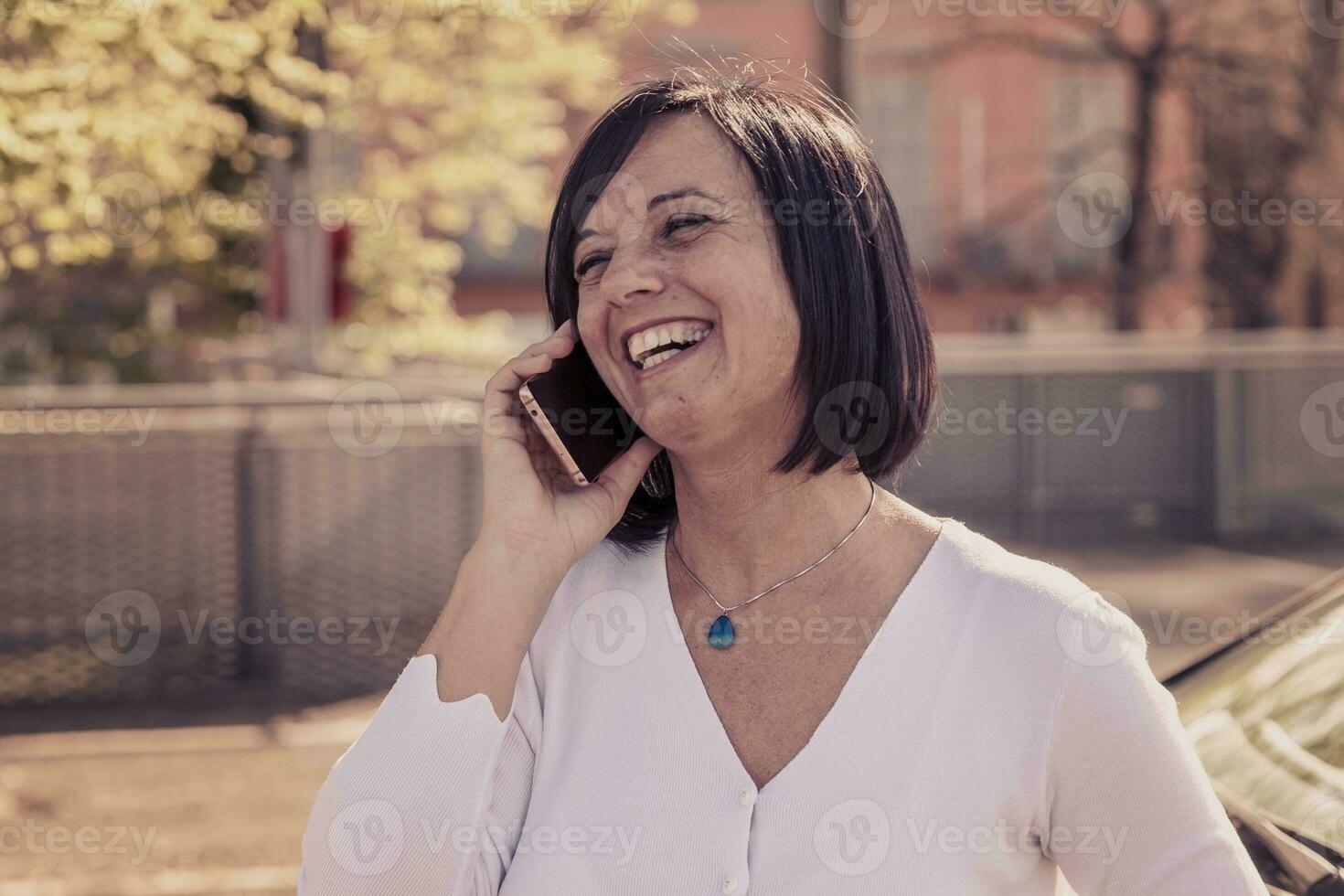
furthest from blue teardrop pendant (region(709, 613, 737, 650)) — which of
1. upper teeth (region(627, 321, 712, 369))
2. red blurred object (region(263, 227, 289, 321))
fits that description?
red blurred object (region(263, 227, 289, 321))

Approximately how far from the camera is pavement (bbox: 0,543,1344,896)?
496 centimetres

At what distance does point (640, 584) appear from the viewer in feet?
7.04

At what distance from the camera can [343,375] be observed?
32.4 ft

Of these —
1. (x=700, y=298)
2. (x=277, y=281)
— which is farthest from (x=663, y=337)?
(x=277, y=281)

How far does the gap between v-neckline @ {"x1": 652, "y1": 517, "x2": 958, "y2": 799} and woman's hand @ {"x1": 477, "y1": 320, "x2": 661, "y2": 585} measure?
15 cm

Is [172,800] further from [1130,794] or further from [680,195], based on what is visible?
[1130,794]

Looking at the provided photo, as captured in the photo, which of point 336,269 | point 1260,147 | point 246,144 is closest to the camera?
point 246,144

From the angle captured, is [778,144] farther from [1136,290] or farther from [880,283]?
[1136,290]

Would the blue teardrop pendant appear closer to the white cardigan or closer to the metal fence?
the white cardigan

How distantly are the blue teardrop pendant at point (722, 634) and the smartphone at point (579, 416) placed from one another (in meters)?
0.28

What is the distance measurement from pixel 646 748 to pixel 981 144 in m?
27.9

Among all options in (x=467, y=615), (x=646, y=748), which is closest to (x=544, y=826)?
(x=646, y=748)

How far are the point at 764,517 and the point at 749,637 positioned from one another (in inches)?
6.6

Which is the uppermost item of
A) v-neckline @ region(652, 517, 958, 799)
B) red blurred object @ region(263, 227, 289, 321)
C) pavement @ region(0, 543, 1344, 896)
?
v-neckline @ region(652, 517, 958, 799)
